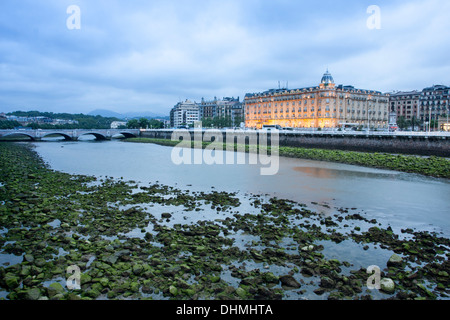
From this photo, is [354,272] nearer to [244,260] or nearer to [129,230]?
[244,260]

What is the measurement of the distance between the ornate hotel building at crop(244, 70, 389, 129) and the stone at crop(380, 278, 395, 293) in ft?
336

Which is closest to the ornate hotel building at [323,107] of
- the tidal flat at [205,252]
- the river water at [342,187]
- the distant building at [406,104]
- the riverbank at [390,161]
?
the distant building at [406,104]

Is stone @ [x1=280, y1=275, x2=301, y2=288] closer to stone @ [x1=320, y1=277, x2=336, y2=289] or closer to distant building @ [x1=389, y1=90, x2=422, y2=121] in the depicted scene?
stone @ [x1=320, y1=277, x2=336, y2=289]

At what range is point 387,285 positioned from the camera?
9.14 meters

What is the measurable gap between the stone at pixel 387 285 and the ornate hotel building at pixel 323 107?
102347 millimetres

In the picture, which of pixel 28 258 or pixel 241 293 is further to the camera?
pixel 28 258

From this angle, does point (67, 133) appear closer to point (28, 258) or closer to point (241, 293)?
point (28, 258)

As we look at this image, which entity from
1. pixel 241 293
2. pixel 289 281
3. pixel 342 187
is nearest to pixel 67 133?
pixel 342 187

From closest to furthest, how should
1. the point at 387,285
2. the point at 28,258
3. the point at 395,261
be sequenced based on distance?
the point at 387,285 < the point at 28,258 < the point at 395,261

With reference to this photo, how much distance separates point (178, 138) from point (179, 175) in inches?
2382

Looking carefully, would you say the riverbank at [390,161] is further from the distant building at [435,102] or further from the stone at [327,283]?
the distant building at [435,102]

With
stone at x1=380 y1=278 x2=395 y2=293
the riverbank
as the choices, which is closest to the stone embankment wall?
the riverbank

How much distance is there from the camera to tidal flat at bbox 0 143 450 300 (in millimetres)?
8945

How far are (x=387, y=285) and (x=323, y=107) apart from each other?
110881 mm
